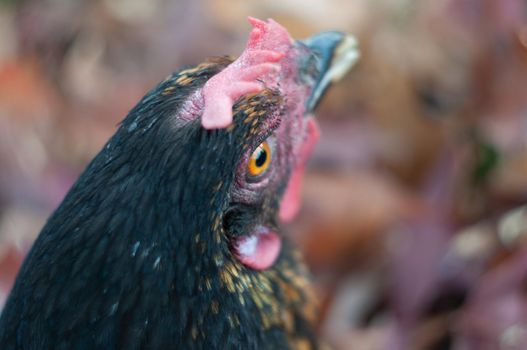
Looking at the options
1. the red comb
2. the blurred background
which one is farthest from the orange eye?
the blurred background

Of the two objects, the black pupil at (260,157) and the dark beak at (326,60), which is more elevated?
the dark beak at (326,60)

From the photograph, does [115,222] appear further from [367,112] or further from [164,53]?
[164,53]

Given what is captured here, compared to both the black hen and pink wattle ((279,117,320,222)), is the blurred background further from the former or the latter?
the black hen

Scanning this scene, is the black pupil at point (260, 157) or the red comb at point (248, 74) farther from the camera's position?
the black pupil at point (260, 157)

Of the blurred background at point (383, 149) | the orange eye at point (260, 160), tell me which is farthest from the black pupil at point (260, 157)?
the blurred background at point (383, 149)

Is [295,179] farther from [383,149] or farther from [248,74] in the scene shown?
[383,149]

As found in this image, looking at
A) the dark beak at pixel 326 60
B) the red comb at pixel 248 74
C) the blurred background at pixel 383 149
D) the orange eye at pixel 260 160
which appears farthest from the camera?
the blurred background at pixel 383 149

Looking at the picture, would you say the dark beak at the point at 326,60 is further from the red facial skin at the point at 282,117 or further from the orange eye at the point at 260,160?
the orange eye at the point at 260,160
